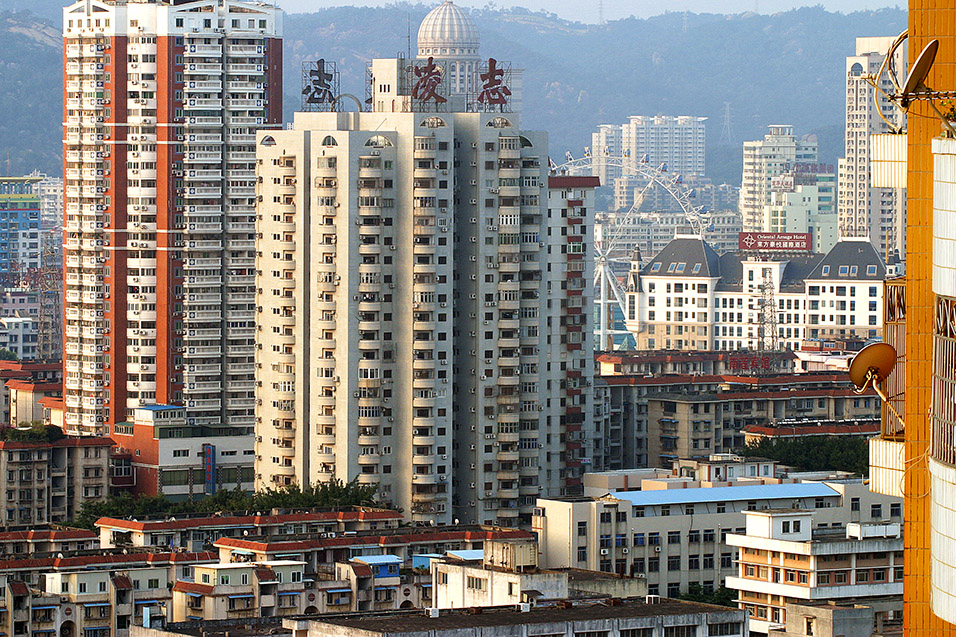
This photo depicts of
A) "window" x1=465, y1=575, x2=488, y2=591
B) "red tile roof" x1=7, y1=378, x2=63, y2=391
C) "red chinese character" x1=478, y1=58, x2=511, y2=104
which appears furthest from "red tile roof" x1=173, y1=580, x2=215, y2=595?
"red tile roof" x1=7, y1=378, x2=63, y2=391

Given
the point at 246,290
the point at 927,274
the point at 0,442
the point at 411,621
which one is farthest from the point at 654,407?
the point at 927,274

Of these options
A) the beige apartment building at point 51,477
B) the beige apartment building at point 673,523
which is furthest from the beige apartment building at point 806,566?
the beige apartment building at point 51,477

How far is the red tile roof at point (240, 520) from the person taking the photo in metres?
78.4

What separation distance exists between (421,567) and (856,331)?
111 m

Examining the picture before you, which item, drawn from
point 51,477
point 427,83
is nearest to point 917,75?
point 427,83

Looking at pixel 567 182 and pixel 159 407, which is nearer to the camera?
pixel 567 182

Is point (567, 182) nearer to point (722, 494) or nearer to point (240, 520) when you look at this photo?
point (722, 494)

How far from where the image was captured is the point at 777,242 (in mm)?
193875

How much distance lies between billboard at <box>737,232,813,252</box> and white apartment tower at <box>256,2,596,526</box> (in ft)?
331

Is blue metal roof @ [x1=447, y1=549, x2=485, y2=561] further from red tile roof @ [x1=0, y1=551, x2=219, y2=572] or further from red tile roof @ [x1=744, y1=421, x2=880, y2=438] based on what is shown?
red tile roof @ [x1=744, y1=421, x2=880, y2=438]

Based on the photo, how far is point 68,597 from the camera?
222 feet

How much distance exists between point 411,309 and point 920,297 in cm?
6308

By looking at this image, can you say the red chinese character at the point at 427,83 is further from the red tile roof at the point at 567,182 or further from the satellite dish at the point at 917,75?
the satellite dish at the point at 917,75

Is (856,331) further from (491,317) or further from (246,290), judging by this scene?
(491,317)
